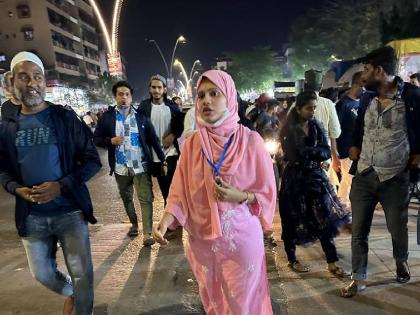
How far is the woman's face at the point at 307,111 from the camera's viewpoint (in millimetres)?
3824

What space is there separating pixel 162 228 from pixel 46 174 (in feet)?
3.37

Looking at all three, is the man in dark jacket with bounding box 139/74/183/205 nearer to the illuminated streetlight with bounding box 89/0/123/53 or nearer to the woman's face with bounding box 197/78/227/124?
the woman's face with bounding box 197/78/227/124

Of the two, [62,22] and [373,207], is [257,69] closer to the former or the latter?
[62,22]

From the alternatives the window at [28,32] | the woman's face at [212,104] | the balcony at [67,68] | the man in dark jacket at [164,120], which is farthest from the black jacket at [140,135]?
the window at [28,32]

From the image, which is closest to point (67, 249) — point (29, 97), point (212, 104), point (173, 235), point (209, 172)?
point (29, 97)

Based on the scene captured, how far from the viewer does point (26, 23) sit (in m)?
55.8

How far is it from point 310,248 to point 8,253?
12.9 ft

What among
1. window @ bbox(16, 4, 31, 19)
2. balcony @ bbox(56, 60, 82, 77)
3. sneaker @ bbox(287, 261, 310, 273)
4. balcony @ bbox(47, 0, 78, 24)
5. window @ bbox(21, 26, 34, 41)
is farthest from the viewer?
balcony @ bbox(47, 0, 78, 24)

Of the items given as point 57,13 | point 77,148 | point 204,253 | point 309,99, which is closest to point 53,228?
point 77,148

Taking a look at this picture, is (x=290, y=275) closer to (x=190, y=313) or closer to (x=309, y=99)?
(x=190, y=313)

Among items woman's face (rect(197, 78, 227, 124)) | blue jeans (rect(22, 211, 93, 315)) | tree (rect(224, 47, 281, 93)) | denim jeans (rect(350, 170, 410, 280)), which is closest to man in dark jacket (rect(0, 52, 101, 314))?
blue jeans (rect(22, 211, 93, 315))

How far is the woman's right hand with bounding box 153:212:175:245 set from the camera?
7.82 feet

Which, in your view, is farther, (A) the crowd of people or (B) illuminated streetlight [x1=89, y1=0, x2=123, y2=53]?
(B) illuminated streetlight [x1=89, y1=0, x2=123, y2=53]

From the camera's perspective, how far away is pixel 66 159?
2.88 meters
